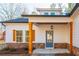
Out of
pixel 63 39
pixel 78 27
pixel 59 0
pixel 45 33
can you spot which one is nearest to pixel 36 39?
pixel 45 33

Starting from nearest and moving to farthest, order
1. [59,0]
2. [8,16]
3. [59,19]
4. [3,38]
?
[59,0] < [59,19] < [3,38] < [8,16]

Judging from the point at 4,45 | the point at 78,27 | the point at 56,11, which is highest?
the point at 56,11

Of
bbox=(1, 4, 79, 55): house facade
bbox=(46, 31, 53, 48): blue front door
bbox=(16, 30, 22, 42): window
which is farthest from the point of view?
bbox=(16, 30, 22, 42): window

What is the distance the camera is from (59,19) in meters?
16.6

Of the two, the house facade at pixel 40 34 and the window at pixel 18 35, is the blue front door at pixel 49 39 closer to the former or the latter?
the house facade at pixel 40 34

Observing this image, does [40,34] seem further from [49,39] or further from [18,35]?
[18,35]

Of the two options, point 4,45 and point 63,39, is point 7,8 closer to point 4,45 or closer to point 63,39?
point 4,45

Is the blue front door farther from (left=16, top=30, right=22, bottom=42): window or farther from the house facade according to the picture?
(left=16, top=30, right=22, bottom=42): window

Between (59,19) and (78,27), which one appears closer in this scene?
(78,27)

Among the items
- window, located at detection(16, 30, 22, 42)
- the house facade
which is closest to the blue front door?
the house facade

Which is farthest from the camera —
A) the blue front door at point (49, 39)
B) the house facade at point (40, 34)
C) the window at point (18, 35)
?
the window at point (18, 35)

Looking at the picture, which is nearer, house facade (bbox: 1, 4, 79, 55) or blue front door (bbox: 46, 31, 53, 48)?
house facade (bbox: 1, 4, 79, 55)

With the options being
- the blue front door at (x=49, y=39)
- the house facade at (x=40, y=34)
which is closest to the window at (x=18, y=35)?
the house facade at (x=40, y=34)

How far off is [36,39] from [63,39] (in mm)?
2443
